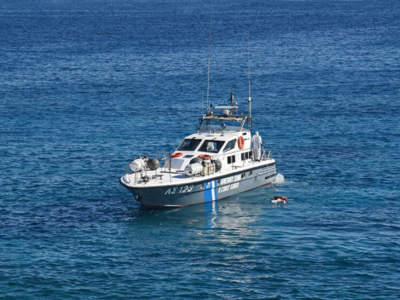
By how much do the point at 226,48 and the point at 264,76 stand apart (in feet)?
101

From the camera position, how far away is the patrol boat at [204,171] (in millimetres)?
46169

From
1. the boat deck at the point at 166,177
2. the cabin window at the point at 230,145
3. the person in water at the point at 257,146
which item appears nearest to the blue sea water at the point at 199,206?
the boat deck at the point at 166,177

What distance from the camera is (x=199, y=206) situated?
47781 mm

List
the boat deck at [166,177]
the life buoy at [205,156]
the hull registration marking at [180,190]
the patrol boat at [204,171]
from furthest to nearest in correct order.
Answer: the life buoy at [205,156], the patrol boat at [204,171], the hull registration marking at [180,190], the boat deck at [166,177]

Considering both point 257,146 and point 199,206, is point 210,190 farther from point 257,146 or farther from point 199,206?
point 257,146

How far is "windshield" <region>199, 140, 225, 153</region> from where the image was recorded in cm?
5059

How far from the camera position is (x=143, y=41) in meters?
140

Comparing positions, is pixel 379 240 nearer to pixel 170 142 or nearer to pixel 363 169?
pixel 363 169

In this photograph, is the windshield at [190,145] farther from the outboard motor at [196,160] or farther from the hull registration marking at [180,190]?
the hull registration marking at [180,190]

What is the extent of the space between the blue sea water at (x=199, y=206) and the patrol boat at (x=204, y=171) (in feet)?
3.50

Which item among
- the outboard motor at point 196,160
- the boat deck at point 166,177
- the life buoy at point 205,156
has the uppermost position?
the life buoy at point 205,156

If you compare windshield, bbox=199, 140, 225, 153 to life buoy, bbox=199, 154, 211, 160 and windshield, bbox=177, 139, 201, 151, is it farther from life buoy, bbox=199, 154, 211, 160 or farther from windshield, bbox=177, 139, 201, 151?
life buoy, bbox=199, 154, 211, 160

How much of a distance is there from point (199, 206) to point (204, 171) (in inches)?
93.9

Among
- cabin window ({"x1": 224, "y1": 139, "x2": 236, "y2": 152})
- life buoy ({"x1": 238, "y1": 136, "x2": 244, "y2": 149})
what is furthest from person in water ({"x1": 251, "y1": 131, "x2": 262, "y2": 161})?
cabin window ({"x1": 224, "y1": 139, "x2": 236, "y2": 152})
